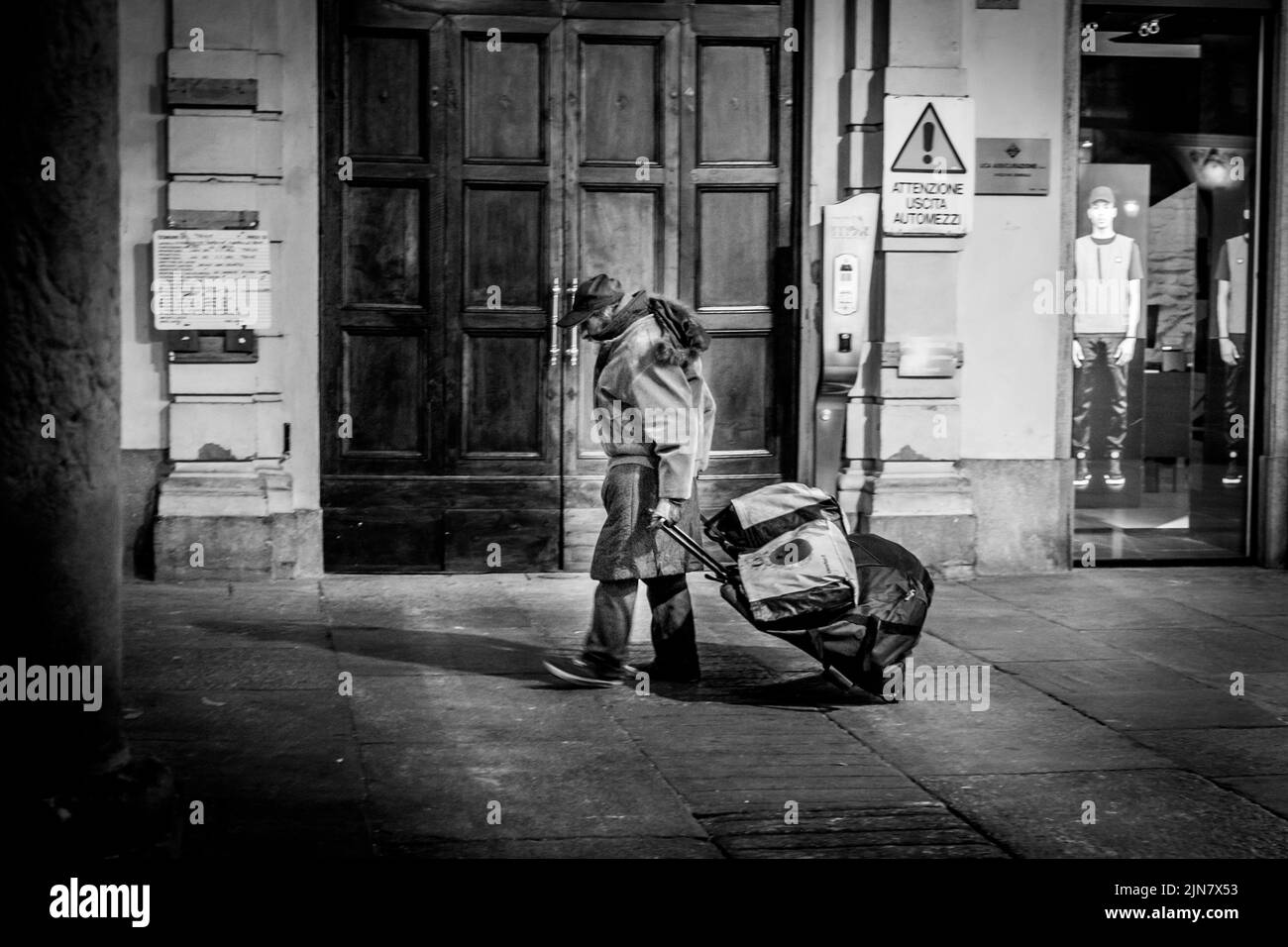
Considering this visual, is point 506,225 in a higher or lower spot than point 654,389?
higher

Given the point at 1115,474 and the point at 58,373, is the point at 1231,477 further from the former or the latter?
the point at 58,373

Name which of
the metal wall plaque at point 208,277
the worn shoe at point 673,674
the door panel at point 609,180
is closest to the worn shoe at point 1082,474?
the door panel at point 609,180

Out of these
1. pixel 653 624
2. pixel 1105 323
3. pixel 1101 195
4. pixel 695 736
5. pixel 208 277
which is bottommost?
pixel 695 736

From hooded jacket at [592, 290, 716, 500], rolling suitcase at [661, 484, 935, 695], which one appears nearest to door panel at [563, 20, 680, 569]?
hooded jacket at [592, 290, 716, 500]

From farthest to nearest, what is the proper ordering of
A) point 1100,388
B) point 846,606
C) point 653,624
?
point 1100,388 < point 653,624 < point 846,606

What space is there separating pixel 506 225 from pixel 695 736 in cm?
443

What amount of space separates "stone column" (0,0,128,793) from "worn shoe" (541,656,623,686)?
2754 mm

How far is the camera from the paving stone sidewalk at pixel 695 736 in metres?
5.17

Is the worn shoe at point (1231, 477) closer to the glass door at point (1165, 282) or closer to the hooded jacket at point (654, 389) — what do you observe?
the glass door at point (1165, 282)

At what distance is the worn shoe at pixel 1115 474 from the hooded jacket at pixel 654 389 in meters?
4.33

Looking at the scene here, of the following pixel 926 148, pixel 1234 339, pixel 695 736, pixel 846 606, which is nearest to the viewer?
pixel 695 736

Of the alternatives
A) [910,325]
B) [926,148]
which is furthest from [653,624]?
[926,148]

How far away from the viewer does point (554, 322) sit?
9.93 meters

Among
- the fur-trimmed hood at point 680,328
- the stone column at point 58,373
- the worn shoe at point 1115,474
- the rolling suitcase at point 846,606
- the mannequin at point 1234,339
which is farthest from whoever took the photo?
the mannequin at point 1234,339
